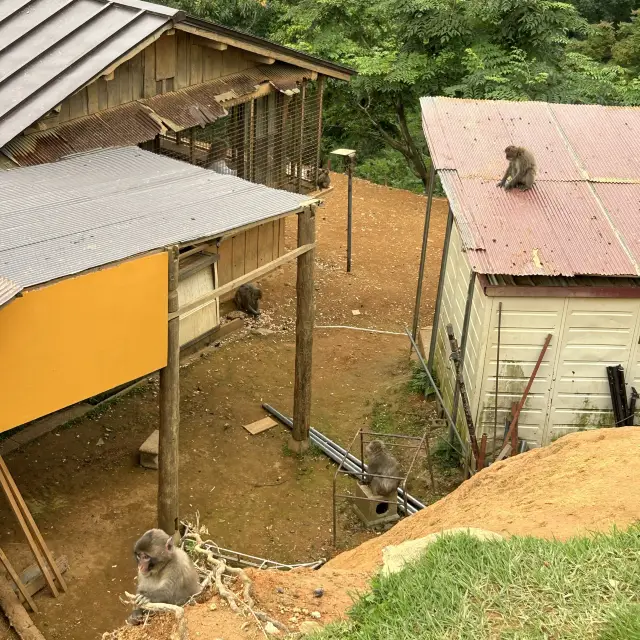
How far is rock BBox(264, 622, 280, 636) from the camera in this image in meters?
5.36

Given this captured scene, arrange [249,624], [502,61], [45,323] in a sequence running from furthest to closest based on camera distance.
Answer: [502,61]
[45,323]
[249,624]

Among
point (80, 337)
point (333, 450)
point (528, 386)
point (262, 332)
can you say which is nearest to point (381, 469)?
point (333, 450)

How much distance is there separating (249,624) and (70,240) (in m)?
4.32

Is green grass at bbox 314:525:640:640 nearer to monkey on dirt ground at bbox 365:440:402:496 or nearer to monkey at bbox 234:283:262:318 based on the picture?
monkey on dirt ground at bbox 365:440:402:496

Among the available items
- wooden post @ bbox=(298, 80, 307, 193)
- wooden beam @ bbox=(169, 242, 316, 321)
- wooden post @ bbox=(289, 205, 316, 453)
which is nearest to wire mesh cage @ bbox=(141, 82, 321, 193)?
wooden post @ bbox=(298, 80, 307, 193)

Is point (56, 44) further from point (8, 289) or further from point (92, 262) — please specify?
point (8, 289)

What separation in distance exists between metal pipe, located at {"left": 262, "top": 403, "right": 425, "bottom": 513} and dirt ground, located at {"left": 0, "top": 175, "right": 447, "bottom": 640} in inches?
6.1

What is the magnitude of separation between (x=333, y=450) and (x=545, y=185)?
15.6 ft

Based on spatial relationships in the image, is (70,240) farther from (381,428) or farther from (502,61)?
(502,61)

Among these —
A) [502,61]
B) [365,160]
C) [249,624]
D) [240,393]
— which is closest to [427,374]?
[240,393]

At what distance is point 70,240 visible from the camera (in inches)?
320

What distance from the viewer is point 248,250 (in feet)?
50.9

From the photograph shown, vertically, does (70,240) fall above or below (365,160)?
above

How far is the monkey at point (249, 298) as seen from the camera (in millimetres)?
15953
